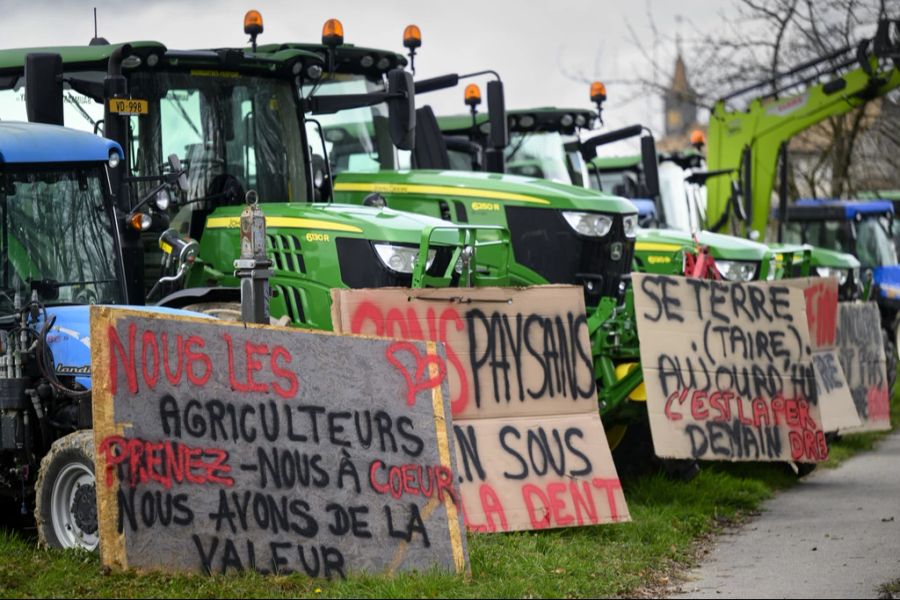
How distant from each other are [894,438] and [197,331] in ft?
34.1

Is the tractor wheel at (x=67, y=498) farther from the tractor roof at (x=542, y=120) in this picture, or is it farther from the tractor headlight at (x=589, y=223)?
the tractor roof at (x=542, y=120)

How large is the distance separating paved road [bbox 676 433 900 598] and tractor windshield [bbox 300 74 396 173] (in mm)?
4185

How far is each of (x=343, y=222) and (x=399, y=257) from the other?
44cm

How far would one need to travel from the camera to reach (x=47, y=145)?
8.91 m

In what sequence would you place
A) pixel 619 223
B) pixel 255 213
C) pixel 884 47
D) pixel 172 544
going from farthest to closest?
pixel 884 47 → pixel 619 223 → pixel 255 213 → pixel 172 544

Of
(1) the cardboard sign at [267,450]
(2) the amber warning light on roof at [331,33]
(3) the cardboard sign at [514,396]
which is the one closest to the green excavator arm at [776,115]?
(2) the amber warning light on roof at [331,33]

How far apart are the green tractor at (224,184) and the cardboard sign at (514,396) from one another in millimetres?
736

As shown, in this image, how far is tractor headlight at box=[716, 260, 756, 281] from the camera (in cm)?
1547

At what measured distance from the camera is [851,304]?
47.6 ft

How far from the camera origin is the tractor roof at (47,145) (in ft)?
28.8

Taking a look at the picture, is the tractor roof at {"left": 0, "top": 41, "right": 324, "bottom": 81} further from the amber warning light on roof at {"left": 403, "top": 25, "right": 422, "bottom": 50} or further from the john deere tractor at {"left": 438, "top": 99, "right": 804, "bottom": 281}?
the john deere tractor at {"left": 438, "top": 99, "right": 804, "bottom": 281}

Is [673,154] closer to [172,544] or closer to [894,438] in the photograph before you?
[894,438]

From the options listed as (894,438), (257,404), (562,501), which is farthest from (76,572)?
(894,438)


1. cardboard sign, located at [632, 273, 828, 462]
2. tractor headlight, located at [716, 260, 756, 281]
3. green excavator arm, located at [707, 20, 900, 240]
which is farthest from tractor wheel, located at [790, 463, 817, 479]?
green excavator arm, located at [707, 20, 900, 240]
